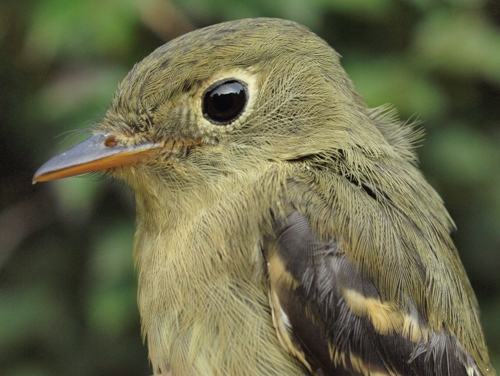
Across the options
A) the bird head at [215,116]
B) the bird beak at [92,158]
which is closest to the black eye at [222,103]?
the bird head at [215,116]

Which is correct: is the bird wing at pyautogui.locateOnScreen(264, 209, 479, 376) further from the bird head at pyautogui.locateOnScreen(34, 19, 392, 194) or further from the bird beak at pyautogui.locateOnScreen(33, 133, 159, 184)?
the bird beak at pyautogui.locateOnScreen(33, 133, 159, 184)

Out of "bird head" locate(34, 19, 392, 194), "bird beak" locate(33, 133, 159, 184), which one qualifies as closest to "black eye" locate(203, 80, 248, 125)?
"bird head" locate(34, 19, 392, 194)

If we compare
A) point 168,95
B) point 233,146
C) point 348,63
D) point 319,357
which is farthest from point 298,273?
point 348,63

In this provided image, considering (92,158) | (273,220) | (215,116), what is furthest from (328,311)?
(92,158)

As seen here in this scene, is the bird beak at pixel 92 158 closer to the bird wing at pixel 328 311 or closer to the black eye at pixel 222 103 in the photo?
the black eye at pixel 222 103

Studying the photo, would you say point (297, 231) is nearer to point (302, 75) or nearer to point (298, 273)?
point (298, 273)
